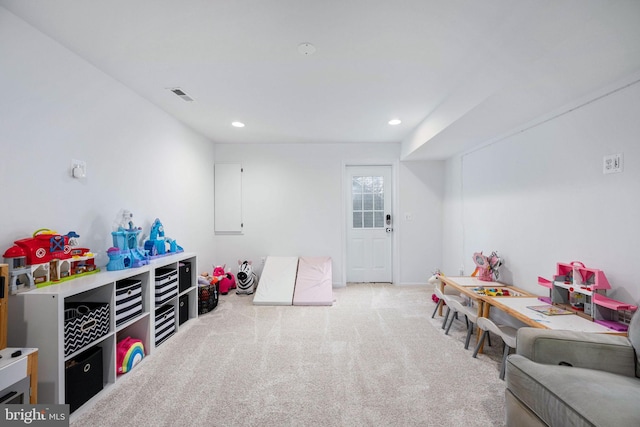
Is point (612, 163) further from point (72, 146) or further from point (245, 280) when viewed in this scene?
point (245, 280)

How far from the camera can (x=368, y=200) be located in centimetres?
493

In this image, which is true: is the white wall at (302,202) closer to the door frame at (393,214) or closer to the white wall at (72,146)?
the door frame at (393,214)

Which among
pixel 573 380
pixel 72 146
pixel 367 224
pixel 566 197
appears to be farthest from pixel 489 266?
pixel 72 146

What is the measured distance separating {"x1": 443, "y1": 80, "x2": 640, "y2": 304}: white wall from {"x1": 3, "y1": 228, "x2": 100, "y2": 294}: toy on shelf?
3758 millimetres

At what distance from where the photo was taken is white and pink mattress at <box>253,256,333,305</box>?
388 cm

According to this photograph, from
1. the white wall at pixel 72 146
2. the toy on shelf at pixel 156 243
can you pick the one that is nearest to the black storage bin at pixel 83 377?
the white wall at pixel 72 146

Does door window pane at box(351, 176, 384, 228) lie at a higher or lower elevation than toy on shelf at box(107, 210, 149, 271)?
→ higher

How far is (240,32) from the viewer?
1.86 m

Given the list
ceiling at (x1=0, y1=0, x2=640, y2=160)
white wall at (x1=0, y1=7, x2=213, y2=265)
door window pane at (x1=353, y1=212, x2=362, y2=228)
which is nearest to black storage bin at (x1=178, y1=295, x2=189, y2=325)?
white wall at (x1=0, y1=7, x2=213, y2=265)

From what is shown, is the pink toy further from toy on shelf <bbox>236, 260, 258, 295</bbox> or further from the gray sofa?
the gray sofa

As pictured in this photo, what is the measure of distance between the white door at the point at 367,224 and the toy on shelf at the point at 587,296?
271cm

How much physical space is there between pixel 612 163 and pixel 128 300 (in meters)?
3.71

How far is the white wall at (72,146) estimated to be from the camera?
1744 millimetres

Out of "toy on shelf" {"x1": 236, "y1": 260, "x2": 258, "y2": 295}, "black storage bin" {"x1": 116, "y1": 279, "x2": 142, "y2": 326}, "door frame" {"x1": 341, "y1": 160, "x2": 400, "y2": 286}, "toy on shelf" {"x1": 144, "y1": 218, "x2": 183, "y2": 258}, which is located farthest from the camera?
"door frame" {"x1": 341, "y1": 160, "x2": 400, "y2": 286}
